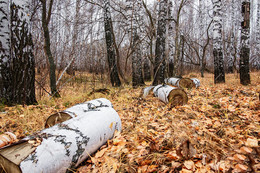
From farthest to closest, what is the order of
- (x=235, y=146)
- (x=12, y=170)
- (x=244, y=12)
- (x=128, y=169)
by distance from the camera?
1. (x=244, y=12)
2. (x=235, y=146)
3. (x=128, y=169)
4. (x=12, y=170)

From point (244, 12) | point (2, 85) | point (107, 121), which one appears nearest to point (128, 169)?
point (107, 121)

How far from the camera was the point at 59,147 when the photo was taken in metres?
1.46

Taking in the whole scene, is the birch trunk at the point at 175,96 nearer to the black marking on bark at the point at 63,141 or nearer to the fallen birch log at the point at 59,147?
the fallen birch log at the point at 59,147

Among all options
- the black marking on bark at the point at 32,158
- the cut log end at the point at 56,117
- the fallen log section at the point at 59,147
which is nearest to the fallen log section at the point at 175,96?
the fallen log section at the point at 59,147

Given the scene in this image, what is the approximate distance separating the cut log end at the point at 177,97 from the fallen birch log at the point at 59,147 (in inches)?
81.1

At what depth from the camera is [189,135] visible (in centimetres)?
201

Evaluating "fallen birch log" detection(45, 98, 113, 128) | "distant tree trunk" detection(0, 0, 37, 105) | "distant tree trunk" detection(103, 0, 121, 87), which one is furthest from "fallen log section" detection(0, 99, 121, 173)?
"distant tree trunk" detection(103, 0, 121, 87)

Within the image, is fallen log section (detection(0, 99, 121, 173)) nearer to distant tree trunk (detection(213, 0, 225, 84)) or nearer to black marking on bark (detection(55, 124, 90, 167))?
black marking on bark (detection(55, 124, 90, 167))

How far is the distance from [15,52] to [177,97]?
387 cm

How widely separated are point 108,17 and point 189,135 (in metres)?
6.07

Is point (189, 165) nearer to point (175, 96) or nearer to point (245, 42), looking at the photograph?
point (175, 96)

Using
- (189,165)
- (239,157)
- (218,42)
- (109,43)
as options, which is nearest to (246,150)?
(239,157)

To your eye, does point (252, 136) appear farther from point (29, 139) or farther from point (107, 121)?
point (29, 139)

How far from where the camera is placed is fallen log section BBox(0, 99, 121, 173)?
1234 millimetres
